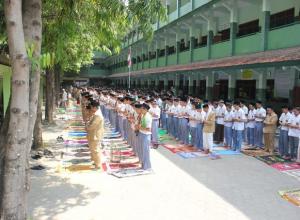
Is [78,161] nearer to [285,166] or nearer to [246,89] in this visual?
[285,166]

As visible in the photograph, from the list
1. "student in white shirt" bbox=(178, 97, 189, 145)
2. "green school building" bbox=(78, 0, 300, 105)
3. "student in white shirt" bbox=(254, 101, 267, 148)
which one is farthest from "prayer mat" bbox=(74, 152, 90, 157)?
"student in white shirt" bbox=(254, 101, 267, 148)

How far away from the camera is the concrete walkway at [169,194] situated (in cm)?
653

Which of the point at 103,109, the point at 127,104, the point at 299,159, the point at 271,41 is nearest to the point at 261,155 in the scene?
the point at 299,159

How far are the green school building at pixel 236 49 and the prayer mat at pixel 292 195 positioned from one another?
206 inches

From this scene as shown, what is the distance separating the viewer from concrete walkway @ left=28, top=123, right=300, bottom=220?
6.53 metres

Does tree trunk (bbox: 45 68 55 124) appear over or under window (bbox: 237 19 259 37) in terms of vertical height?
under

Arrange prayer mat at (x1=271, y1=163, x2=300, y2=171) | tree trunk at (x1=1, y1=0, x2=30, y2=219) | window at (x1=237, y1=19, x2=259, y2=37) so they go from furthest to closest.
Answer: window at (x1=237, y1=19, x2=259, y2=37) < prayer mat at (x1=271, y1=163, x2=300, y2=171) < tree trunk at (x1=1, y1=0, x2=30, y2=219)

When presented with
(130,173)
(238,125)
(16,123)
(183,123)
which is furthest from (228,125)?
(16,123)

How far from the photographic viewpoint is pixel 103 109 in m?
21.6

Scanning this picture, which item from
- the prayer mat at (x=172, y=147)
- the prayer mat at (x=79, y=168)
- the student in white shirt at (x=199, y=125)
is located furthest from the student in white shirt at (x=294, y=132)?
the prayer mat at (x=79, y=168)

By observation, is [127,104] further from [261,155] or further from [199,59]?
[199,59]

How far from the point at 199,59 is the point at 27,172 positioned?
20.0 meters

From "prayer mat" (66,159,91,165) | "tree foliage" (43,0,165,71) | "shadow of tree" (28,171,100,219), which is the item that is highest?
"tree foliage" (43,0,165,71)

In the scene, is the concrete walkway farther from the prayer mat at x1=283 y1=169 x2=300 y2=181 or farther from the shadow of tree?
the prayer mat at x1=283 y1=169 x2=300 y2=181
